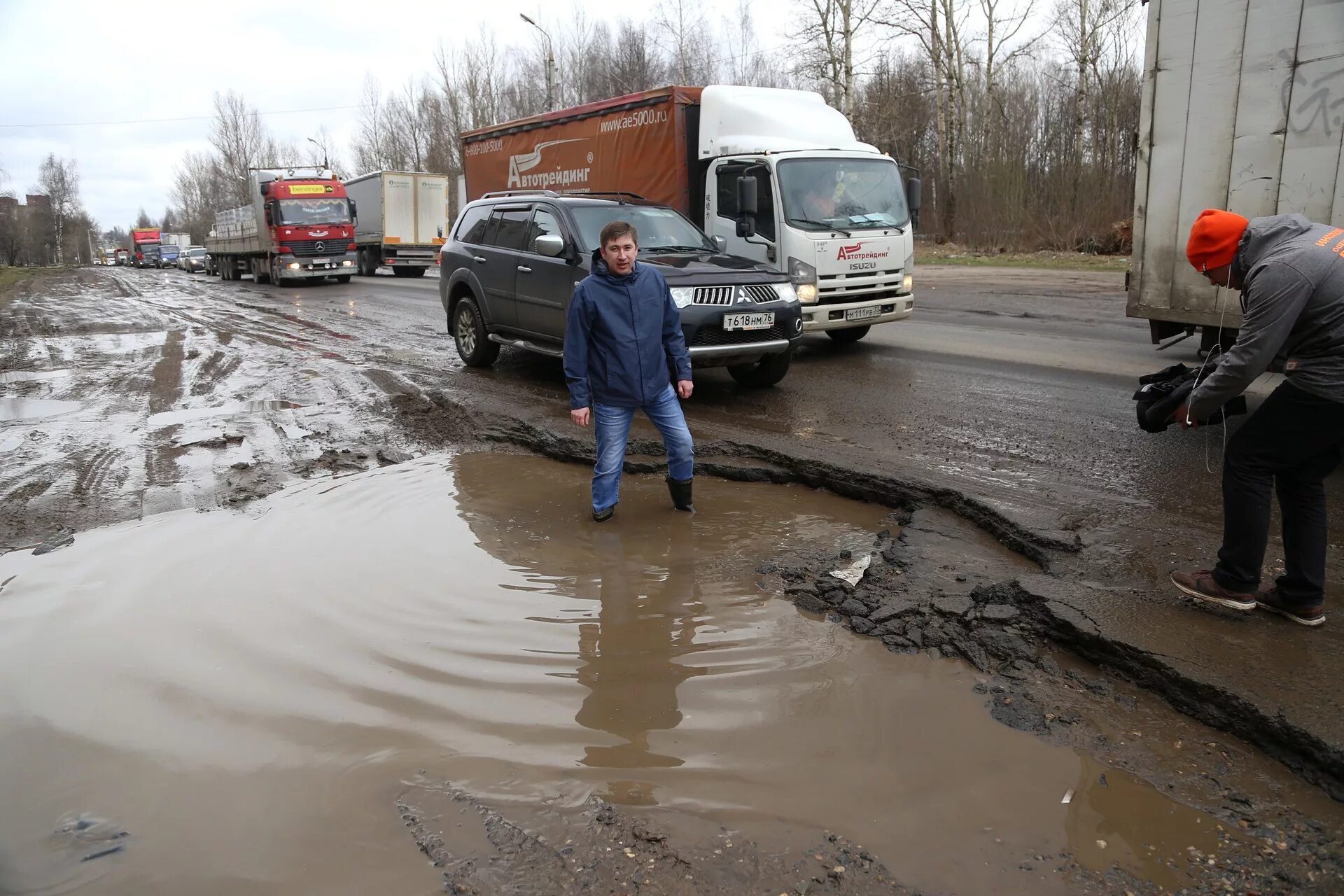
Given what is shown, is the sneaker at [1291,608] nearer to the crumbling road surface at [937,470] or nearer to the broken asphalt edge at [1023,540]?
the crumbling road surface at [937,470]

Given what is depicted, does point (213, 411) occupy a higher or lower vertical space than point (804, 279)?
lower

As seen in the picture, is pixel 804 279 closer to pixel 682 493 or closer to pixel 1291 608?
pixel 682 493

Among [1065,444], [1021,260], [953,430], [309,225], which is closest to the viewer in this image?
[1065,444]

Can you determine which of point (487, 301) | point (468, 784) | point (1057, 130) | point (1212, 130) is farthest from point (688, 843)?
point (1057, 130)

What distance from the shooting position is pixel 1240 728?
9.66 ft

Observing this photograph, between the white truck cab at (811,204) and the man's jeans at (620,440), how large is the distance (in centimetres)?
473

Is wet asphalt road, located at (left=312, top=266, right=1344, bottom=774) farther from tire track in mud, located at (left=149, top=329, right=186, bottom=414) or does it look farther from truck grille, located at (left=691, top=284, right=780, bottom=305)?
tire track in mud, located at (left=149, top=329, right=186, bottom=414)

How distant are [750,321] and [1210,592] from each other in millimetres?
4935

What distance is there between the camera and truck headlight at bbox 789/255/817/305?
997cm

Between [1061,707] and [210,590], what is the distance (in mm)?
3717

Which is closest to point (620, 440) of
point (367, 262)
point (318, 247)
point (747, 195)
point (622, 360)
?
point (622, 360)

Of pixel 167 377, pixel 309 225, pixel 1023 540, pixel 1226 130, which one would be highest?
pixel 309 225

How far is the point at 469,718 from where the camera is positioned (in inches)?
124

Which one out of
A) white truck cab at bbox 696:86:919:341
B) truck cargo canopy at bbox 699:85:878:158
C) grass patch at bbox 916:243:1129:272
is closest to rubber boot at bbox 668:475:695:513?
white truck cab at bbox 696:86:919:341
